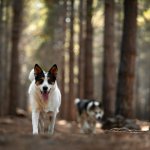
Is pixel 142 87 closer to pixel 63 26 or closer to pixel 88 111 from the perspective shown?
pixel 63 26

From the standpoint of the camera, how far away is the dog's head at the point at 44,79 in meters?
9.45

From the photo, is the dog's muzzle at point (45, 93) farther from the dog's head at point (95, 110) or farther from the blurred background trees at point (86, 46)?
the dog's head at point (95, 110)

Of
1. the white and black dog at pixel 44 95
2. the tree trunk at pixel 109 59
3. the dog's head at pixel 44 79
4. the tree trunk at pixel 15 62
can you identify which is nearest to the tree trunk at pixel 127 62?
the tree trunk at pixel 109 59

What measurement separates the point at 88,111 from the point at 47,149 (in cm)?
1490

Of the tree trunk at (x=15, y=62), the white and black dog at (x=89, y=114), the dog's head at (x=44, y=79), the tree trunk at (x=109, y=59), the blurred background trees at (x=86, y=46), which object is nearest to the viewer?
the dog's head at (x=44, y=79)

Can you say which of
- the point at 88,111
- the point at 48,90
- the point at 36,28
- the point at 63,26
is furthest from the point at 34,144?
the point at 36,28

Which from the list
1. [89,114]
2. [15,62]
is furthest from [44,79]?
[15,62]

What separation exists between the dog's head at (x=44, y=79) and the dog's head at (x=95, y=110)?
381 inches

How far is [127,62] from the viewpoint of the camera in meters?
16.9

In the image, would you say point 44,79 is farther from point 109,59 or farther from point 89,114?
point 109,59

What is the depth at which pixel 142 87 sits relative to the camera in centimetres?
7950

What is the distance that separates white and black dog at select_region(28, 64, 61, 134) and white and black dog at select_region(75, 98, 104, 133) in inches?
357

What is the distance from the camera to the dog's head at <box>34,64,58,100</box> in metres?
9.45

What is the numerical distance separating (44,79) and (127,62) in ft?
25.8
